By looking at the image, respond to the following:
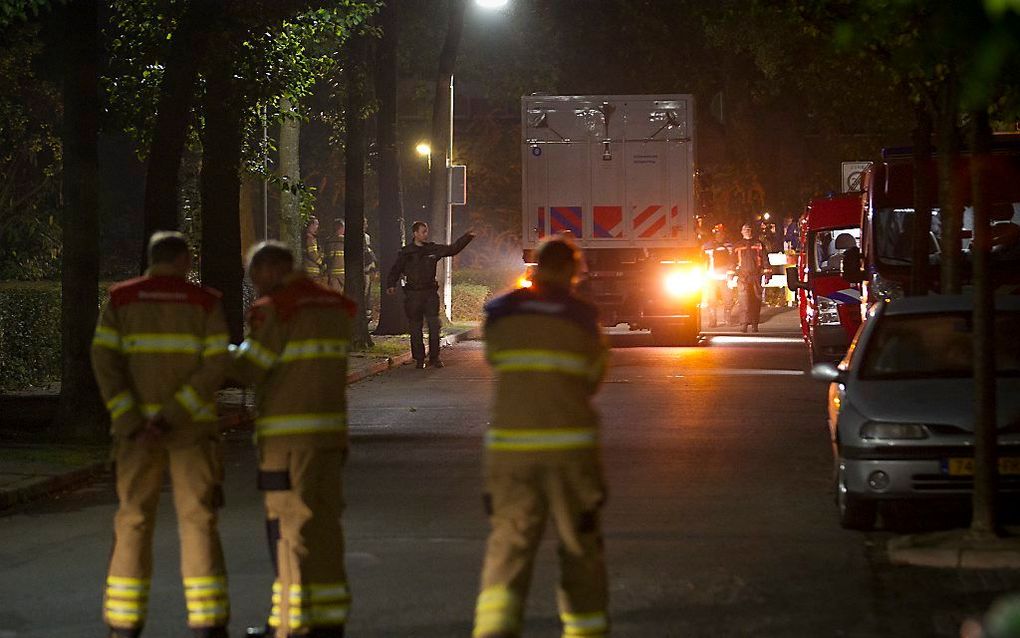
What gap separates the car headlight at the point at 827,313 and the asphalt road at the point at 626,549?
Result: 238 inches

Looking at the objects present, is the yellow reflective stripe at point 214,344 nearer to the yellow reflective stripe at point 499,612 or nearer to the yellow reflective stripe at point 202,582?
the yellow reflective stripe at point 202,582

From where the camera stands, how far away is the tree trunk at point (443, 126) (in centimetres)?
3806

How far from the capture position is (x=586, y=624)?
272 inches

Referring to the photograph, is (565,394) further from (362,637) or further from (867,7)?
(867,7)

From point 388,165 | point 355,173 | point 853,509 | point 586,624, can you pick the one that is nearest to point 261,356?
point 586,624

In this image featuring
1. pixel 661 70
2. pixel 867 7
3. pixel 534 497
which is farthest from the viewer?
pixel 661 70

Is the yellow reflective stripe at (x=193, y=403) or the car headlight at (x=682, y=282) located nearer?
the yellow reflective stripe at (x=193, y=403)

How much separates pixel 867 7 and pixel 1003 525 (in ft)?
22.6

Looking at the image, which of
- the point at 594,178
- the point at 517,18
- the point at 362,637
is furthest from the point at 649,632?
the point at 517,18

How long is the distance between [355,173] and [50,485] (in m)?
18.5

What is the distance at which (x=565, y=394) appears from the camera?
6.97 meters

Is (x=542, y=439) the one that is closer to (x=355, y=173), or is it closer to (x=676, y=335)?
(x=676, y=335)

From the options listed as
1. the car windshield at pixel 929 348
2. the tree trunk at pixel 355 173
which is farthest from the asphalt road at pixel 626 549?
the tree trunk at pixel 355 173

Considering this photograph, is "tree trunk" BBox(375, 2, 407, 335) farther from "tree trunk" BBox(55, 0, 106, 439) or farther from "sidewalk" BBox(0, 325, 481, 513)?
"tree trunk" BBox(55, 0, 106, 439)
